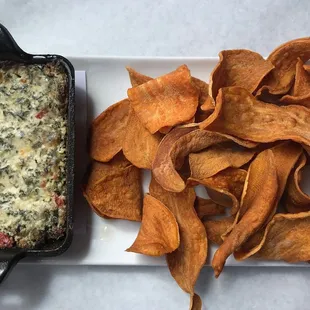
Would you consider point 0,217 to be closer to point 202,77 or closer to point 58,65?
point 58,65

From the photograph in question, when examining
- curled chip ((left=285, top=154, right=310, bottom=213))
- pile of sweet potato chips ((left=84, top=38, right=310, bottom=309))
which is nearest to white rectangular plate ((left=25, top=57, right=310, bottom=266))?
pile of sweet potato chips ((left=84, top=38, right=310, bottom=309))

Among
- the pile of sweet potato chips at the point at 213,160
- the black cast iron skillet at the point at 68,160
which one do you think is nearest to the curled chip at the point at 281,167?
the pile of sweet potato chips at the point at 213,160

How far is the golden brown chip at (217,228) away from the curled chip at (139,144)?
0.19 meters

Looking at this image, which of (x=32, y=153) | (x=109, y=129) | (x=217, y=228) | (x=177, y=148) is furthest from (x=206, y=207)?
(x=32, y=153)

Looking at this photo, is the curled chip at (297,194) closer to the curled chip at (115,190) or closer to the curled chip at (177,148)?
the curled chip at (177,148)

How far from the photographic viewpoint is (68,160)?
1.15 metres

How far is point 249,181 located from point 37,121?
466mm

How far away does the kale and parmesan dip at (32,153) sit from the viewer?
3.78 feet

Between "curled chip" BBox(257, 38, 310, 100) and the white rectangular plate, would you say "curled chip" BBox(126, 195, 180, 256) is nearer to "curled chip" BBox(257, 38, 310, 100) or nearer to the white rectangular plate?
the white rectangular plate

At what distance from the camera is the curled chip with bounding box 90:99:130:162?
1.25 meters

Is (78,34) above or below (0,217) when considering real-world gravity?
above

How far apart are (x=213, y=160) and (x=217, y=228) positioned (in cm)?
16

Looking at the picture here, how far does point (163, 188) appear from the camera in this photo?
3.95ft

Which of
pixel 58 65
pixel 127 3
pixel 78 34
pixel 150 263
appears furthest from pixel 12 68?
pixel 150 263
